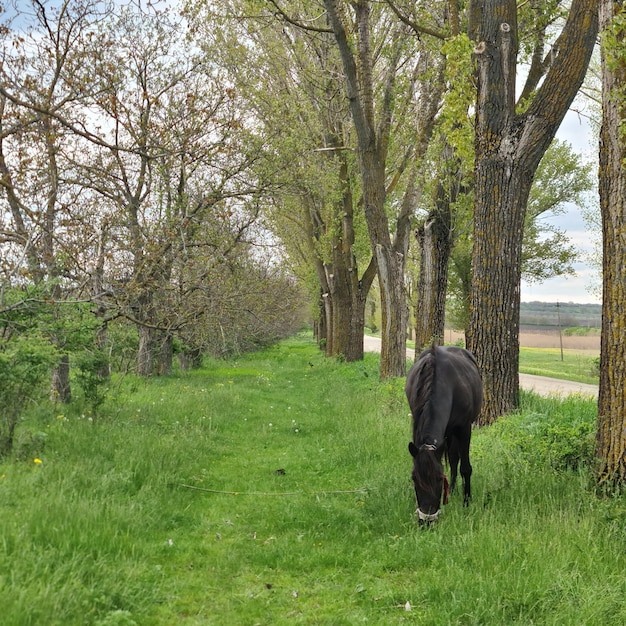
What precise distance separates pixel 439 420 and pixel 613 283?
236 centimetres

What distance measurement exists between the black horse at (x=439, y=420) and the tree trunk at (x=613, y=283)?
4.88ft

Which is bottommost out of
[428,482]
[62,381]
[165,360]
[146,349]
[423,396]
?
[165,360]

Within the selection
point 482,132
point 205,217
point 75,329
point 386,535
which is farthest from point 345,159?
point 386,535

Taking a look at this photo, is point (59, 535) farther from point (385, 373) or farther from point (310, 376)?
point (310, 376)

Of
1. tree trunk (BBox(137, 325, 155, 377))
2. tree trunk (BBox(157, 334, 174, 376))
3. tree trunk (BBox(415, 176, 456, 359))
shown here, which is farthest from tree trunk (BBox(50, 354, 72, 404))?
tree trunk (BBox(157, 334, 174, 376))

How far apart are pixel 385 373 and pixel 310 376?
7.56m

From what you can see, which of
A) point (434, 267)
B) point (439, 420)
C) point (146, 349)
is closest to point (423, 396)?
point (439, 420)

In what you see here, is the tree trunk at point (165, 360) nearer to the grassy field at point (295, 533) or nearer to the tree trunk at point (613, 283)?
the grassy field at point (295, 533)

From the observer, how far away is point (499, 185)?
897cm

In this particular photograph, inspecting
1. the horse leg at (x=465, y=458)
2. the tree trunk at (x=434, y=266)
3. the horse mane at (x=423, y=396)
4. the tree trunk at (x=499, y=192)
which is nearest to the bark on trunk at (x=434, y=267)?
the tree trunk at (x=434, y=266)

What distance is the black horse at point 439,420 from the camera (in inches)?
217

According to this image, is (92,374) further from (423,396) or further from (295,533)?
(423,396)

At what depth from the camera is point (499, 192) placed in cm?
899

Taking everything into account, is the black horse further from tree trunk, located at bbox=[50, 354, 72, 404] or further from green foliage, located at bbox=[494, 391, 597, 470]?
tree trunk, located at bbox=[50, 354, 72, 404]
